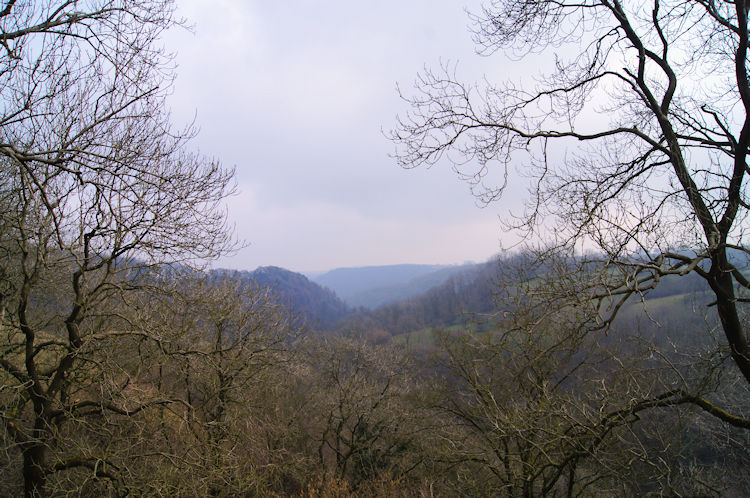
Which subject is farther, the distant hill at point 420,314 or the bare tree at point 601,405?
the distant hill at point 420,314

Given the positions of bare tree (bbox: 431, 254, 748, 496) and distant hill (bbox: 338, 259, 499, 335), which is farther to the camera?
A: distant hill (bbox: 338, 259, 499, 335)

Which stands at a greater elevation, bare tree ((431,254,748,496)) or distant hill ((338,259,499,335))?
bare tree ((431,254,748,496))

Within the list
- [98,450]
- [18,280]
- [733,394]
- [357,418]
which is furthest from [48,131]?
[357,418]

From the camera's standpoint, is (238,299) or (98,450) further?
(238,299)

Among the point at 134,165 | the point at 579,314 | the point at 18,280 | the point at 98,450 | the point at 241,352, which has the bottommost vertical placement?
the point at 98,450

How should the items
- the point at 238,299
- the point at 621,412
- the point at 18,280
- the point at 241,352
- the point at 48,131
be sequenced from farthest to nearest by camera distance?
the point at 238,299
the point at 241,352
the point at 18,280
the point at 48,131
the point at 621,412

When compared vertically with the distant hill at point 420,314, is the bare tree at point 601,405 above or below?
above

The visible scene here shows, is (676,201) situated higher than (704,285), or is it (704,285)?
(676,201)

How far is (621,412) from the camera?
446 cm

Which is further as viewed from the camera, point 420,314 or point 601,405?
point 420,314

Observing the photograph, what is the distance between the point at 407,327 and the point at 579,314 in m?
71.3

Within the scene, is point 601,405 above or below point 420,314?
above

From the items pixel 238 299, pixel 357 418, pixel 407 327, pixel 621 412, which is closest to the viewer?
pixel 621 412

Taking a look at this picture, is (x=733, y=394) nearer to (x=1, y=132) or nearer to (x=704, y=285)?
(x=704, y=285)
